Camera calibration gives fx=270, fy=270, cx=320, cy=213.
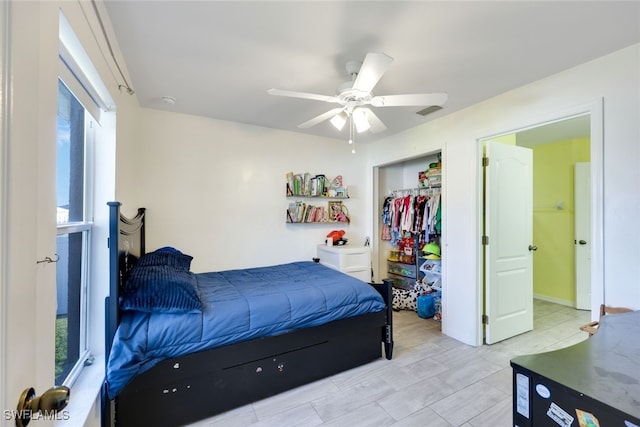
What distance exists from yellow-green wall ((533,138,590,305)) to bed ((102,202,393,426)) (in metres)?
3.30

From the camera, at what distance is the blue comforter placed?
1521 millimetres

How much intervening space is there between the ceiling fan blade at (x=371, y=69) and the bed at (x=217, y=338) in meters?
1.54

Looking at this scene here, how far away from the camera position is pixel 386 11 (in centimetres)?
149

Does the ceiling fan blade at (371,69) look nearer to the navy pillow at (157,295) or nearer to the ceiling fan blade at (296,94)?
the ceiling fan blade at (296,94)

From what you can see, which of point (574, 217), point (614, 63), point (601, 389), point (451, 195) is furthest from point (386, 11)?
point (574, 217)

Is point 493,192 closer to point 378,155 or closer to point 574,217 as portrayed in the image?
point 378,155

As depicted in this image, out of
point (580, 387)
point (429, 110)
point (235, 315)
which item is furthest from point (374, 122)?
point (580, 387)

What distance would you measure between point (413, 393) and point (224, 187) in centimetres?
280

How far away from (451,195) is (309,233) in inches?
74.0

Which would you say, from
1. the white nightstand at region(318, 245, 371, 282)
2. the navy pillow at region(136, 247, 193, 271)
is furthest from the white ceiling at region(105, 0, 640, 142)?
the white nightstand at region(318, 245, 371, 282)

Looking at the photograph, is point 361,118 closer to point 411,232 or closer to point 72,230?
point 72,230

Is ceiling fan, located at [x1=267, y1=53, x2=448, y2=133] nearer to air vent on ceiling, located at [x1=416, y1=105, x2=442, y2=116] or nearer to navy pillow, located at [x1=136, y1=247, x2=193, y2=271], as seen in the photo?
air vent on ceiling, located at [x1=416, y1=105, x2=442, y2=116]

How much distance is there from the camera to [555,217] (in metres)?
4.07

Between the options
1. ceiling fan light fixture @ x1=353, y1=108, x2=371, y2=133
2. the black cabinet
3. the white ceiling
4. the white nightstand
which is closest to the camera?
the black cabinet
